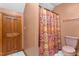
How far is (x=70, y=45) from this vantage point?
1647 mm

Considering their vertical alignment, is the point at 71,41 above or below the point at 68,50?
above

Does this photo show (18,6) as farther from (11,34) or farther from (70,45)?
(70,45)

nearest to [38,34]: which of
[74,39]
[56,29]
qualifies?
[56,29]

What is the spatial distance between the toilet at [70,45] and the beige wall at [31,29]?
41 cm

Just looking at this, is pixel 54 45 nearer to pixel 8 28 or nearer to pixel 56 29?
pixel 56 29

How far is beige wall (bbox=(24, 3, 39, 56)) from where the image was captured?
5.40 feet

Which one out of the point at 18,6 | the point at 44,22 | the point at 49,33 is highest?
the point at 18,6

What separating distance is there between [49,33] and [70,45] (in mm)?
339

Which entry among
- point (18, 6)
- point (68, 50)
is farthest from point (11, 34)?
point (68, 50)

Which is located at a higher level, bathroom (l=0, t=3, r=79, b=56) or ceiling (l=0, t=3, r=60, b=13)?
ceiling (l=0, t=3, r=60, b=13)

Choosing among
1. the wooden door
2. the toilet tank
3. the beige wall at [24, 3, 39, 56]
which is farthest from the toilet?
the wooden door

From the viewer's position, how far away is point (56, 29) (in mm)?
1688

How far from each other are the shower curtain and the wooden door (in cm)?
31

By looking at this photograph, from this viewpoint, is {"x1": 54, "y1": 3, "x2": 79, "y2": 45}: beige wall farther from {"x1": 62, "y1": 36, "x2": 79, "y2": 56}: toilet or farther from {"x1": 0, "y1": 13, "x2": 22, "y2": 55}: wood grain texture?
{"x1": 0, "y1": 13, "x2": 22, "y2": 55}: wood grain texture
